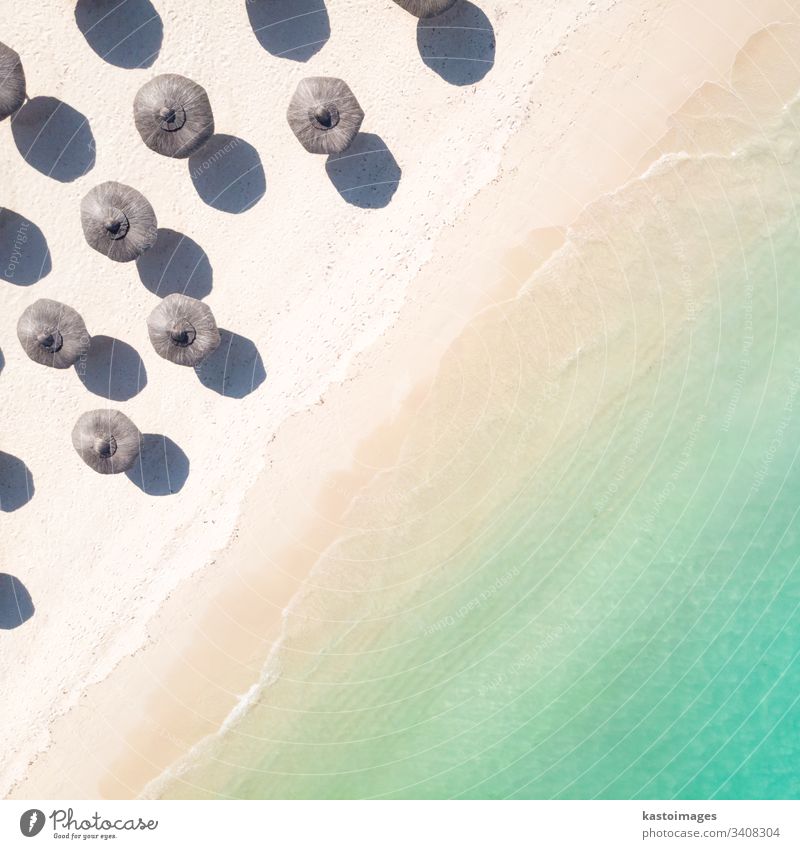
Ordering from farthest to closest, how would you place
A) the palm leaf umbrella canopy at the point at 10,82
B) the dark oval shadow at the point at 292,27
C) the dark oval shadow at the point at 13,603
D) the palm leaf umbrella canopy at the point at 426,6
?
the dark oval shadow at the point at 13,603 < the dark oval shadow at the point at 292,27 < the palm leaf umbrella canopy at the point at 426,6 < the palm leaf umbrella canopy at the point at 10,82

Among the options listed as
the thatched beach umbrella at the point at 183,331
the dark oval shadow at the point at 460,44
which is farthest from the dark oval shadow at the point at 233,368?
the dark oval shadow at the point at 460,44

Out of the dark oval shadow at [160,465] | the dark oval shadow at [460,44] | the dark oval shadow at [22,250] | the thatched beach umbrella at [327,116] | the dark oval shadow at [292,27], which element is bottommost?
the dark oval shadow at [160,465]

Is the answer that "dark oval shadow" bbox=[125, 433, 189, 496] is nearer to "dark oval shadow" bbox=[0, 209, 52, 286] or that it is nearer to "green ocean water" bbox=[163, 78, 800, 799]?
"green ocean water" bbox=[163, 78, 800, 799]

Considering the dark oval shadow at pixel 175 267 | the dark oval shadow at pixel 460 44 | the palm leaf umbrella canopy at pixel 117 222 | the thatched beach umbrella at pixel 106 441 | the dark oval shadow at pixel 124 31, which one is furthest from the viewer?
the dark oval shadow at pixel 175 267

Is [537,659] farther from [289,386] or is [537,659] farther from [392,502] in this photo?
[289,386]

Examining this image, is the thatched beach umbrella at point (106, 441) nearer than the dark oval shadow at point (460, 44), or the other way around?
the thatched beach umbrella at point (106, 441)

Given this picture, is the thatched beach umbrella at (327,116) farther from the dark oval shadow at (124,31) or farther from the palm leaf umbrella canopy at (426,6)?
the dark oval shadow at (124,31)
